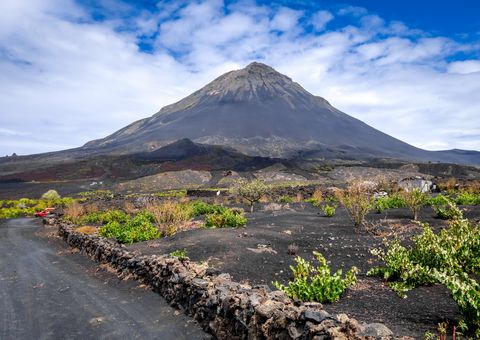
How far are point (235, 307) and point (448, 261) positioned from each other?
374cm

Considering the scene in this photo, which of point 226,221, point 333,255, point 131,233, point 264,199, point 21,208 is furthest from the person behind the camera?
point 21,208

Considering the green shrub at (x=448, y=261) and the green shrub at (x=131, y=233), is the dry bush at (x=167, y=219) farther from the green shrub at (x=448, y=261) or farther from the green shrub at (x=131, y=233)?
the green shrub at (x=448, y=261)

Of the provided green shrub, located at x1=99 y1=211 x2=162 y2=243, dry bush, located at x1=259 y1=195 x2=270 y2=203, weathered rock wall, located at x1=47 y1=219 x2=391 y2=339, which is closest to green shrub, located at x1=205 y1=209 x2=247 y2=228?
green shrub, located at x1=99 y1=211 x2=162 y2=243

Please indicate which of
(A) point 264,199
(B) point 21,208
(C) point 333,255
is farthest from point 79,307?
(B) point 21,208

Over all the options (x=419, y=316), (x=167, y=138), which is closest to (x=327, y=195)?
(x=419, y=316)

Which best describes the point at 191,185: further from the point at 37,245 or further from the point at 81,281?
the point at 81,281

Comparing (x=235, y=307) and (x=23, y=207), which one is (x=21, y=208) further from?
(x=235, y=307)

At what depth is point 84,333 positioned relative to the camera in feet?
24.5

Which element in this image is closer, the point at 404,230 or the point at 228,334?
the point at 228,334

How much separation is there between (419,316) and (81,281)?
9.62 metres

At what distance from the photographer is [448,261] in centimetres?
649

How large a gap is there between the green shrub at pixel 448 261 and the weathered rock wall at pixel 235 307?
154 centimetres

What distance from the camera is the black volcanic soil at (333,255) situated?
6734 mm

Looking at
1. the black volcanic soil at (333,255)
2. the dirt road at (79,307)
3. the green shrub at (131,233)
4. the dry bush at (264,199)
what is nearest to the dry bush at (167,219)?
the green shrub at (131,233)
